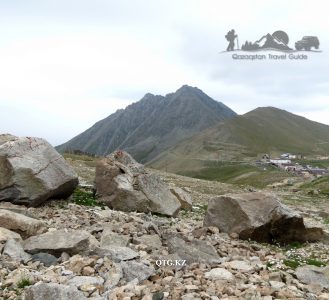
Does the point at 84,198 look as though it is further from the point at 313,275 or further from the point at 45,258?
the point at 313,275

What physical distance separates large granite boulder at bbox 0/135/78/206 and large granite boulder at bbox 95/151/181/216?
354 cm

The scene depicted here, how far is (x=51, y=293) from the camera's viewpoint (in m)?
12.9

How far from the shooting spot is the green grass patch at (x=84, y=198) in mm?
29688

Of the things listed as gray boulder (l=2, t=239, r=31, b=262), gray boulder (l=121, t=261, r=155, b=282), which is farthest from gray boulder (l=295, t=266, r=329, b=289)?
gray boulder (l=2, t=239, r=31, b=262)

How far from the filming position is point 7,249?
17.0m

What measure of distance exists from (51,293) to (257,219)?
15.0 metres

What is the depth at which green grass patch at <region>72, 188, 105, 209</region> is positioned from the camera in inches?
1169

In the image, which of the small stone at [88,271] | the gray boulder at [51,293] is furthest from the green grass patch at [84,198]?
the gray boulder at [51,293]

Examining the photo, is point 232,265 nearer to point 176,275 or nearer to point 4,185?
point 176,275

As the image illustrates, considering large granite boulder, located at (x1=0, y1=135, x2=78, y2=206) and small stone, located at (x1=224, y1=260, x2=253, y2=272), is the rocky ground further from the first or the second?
large granite boulder, located at (x1=0, y1=135, x2=78, y2=206)

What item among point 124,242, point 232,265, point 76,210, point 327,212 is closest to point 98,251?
point 124,242

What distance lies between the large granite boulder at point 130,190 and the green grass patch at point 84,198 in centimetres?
59

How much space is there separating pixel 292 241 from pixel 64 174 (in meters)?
14.6

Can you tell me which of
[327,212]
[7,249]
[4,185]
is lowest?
[327,212]
